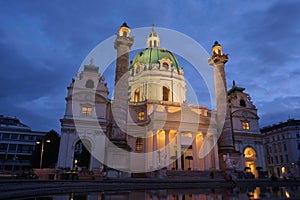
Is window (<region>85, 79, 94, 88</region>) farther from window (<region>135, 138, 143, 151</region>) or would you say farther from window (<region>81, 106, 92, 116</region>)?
window (<region>135, 138, 143, 151</region>)

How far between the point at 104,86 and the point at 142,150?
482 inches

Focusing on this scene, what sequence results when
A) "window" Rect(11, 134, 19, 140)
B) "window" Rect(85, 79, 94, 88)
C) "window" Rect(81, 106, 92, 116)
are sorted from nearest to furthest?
"window" Rect(81, 106, 92, 116), "window" Rect(85, 79, 94, 88), "window" Rect(11, 134, 19, 140)

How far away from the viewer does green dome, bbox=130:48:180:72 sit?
51931 mm

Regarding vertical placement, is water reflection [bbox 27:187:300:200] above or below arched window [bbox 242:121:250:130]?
below

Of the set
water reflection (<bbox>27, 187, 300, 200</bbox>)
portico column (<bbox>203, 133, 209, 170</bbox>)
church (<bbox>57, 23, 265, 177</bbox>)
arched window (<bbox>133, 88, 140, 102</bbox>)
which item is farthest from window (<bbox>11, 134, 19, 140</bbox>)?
water reflection (<bbox>27, 187, 300, 200</bbox>)

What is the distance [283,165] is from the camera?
174ft

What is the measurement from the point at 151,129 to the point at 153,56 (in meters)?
24.0

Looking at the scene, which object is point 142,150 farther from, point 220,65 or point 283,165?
point 283,165

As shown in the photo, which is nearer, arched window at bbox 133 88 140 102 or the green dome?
arched window at bbox 133 88 140 102

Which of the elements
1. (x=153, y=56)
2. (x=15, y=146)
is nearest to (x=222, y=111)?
(x=153, y=56)

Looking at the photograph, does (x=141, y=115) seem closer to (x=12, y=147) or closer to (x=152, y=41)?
(x=152, y=41)

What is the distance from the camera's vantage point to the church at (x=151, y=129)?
28.1 metres

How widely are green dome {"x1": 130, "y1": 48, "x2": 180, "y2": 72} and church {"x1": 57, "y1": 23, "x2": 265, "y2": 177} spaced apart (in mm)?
14283

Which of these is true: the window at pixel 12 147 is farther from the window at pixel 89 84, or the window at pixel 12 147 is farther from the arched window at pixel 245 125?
the arched window at pixel 245 125
